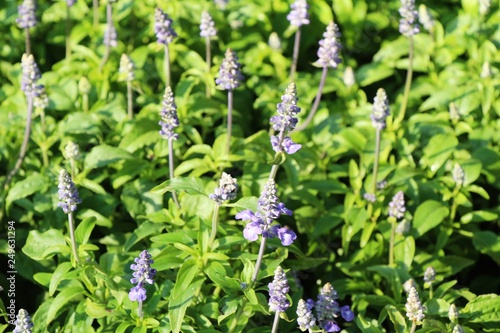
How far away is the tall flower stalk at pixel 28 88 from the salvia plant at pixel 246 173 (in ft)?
0.06

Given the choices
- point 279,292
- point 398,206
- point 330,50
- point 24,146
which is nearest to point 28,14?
point 24,146

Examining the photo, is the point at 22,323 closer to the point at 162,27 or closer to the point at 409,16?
the point at 162,27

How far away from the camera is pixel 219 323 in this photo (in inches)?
205

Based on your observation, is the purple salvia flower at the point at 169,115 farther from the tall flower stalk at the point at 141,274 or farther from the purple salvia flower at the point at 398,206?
the purple salvia flower at the point at 398,206

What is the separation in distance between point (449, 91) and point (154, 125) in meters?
2.95

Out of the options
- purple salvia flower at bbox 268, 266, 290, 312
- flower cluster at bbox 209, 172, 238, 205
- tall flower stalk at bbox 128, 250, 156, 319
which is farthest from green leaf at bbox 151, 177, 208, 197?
purple salvia flower at bbox 268, 266, 290, 312

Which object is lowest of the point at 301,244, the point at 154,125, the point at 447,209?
the point at 301,244

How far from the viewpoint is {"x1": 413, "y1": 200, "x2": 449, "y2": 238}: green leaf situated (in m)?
6.22

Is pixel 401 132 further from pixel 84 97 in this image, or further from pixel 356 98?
pixel 84 97

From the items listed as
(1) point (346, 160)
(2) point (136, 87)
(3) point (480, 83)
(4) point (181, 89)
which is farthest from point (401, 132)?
(2) point (136, 87)

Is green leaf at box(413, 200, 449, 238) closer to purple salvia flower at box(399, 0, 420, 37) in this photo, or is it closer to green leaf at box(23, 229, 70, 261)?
purple salvia flower at box(399, 0, 420, 37)

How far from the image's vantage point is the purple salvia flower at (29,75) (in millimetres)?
6109

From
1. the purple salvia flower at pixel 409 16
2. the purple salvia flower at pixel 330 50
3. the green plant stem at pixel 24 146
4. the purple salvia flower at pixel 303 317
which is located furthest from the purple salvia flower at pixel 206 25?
the purple salvia flower at pixel 303 317

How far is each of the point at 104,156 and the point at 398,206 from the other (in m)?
2.42
